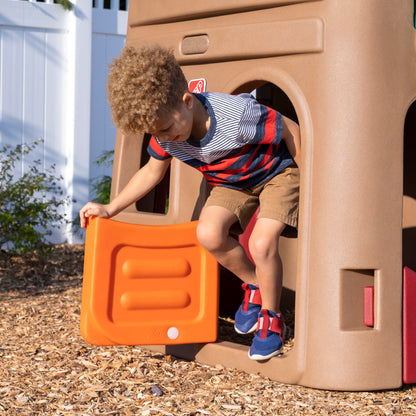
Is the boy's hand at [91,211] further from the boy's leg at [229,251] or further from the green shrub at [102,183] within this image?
the green shrub at [102,183]

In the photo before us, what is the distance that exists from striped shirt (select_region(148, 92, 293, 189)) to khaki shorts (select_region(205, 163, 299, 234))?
32 millimetres

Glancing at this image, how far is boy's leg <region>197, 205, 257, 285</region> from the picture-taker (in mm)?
2793

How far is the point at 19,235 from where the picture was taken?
203 inches

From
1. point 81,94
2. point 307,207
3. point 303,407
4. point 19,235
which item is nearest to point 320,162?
point 307,207

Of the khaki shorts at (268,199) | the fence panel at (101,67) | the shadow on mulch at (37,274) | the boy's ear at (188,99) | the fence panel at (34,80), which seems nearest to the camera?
the boy's ear at (188,99)

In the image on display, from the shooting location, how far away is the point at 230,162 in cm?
274

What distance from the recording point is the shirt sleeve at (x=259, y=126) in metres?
2.64

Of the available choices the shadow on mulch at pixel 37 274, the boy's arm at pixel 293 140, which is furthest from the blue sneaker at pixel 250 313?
the shadow on mulch at pixel 37 274

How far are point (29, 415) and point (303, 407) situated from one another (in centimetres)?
92

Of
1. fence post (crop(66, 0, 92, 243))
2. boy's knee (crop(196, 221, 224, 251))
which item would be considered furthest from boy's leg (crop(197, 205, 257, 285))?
fence post (crop(66, 0, 92, 243))

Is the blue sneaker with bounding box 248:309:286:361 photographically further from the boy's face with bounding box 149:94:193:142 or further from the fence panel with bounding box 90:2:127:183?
the fence panel with bounding box 90:2:127:183

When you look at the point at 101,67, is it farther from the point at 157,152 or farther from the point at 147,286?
the point at 147,286

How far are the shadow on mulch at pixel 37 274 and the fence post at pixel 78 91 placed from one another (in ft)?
3.19

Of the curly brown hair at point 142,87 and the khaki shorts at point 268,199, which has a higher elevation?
the curly brown hair at point 142,87
